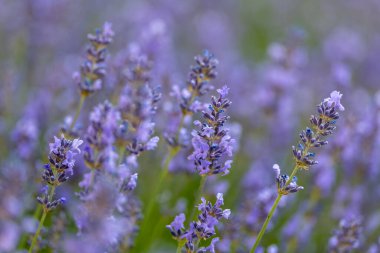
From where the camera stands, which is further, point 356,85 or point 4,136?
point 356,85

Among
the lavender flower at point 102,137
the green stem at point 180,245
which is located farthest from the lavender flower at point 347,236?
the lavender flower at point 102,137

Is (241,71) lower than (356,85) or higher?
lower

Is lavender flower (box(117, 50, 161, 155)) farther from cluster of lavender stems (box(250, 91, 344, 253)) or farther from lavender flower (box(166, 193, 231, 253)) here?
cluster of lavender stems (box(250, 91, 344, 253))

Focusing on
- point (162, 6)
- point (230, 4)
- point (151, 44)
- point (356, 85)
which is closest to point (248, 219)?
point (151, 44)

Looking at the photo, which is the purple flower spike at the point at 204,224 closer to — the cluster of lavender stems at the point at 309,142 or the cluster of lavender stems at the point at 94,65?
the cluster of lavender stems at the point at 309,142

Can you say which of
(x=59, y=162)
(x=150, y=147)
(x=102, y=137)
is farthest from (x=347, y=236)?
(x=59, y=162)

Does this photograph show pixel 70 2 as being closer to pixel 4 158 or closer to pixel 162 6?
pixel 162 6

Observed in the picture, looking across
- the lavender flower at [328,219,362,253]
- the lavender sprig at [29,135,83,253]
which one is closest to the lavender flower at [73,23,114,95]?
the lavender sprig at [29,135,83,253]
